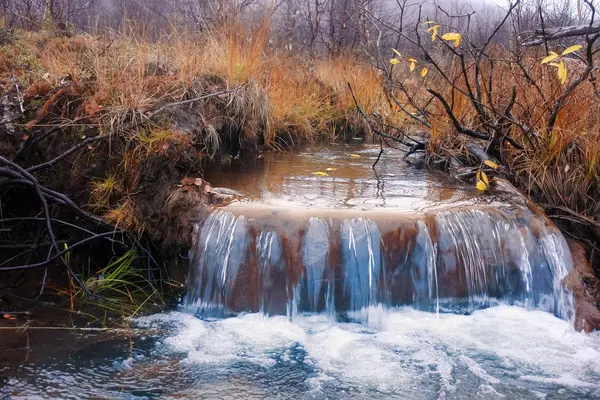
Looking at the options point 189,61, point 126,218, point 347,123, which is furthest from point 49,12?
point 126,218

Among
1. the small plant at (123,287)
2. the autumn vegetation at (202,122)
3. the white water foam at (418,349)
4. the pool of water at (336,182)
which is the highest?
the autumn vegetation at (202,122)

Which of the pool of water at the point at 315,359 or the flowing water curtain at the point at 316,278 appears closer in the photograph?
the pool of water at the point at 315,359

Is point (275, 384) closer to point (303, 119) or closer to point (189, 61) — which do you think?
point (189, 61)

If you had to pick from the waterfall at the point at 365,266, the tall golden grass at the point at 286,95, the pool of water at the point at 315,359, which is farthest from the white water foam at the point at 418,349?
the tall golden grass at the point at 286,95

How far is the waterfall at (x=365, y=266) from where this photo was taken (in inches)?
154

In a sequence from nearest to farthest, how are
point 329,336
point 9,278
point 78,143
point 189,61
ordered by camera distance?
point 329,336
point 9,278
point 78,143
point 189,61

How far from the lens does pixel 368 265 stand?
12.9 feet

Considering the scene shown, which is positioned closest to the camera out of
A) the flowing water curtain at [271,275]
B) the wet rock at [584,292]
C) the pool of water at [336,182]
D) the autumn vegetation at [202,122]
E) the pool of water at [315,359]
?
the pool of water at [315,359]

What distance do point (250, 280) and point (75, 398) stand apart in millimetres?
1384

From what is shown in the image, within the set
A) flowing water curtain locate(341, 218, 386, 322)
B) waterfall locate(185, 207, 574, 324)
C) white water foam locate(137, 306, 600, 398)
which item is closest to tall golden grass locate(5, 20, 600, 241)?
waterfall locate(185, 207, 574, 324)

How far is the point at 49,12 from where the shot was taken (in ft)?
27.5

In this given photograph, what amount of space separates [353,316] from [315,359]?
606 mm

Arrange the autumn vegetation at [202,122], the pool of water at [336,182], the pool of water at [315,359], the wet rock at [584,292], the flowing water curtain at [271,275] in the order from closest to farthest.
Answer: the pool of water at [315,359] < the wet rock at [584,292] < the flowing water curtain at [271,275] < the autumn vegetation at [202,122] < the pool of water at [336,182]

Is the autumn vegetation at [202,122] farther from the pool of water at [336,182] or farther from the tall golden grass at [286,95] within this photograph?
the pool of water at [336,182]
